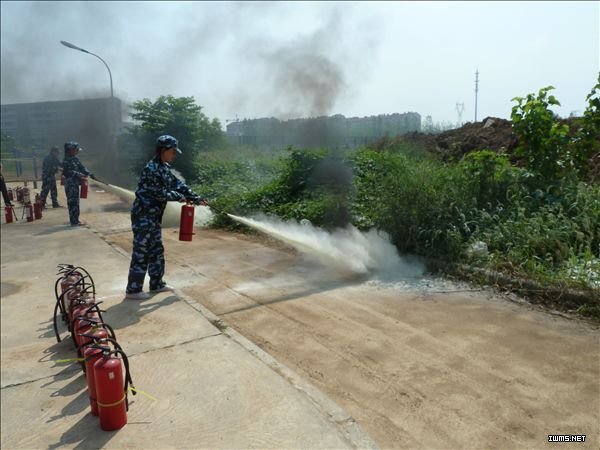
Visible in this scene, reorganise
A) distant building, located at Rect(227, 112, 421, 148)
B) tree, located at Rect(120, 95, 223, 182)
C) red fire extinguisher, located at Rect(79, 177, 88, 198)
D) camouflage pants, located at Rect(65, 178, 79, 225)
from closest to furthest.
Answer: camouflage pants, located at Rect(65, 178, 79, 225)
red fire extinguisher, located at Rect(79, 177, 88, 198)
distant building, located at Rect(227, 112, 421, 148)
tree, located at Rect(120, 95, 223, 182)

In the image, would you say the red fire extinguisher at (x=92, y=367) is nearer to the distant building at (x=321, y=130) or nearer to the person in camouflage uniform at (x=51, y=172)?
the distant building at (x=321, y=130)

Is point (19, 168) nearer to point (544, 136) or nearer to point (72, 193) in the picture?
point (72, 193)

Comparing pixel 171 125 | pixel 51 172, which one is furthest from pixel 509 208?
pixel 51 172

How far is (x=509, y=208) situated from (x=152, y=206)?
4.81 meters

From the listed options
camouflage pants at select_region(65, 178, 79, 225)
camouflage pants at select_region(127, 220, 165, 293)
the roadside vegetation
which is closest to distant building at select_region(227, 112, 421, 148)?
the roadside vegetation

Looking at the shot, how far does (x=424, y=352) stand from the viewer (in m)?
3.68

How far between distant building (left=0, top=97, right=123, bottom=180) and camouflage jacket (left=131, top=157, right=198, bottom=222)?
41.9ft

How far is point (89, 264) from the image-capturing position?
22.5 feet

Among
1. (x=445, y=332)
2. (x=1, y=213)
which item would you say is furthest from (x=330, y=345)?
(x=1, y=213)

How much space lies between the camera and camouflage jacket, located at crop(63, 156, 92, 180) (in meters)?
10.2

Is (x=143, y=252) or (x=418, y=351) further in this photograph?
(x=143, y=252)

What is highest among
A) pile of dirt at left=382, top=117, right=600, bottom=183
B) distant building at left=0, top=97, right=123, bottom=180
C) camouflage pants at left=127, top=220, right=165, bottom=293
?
distant building at left=0, top=97, right=123, bottom=180

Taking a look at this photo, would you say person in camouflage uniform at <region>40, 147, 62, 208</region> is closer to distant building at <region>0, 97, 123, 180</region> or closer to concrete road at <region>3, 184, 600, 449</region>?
distant building at <region>0, 97, 123, 180</region>

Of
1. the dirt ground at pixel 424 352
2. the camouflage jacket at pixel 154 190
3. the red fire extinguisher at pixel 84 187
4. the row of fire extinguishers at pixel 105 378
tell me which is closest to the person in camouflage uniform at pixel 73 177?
the red fire extinguisher at pixel 84 187
